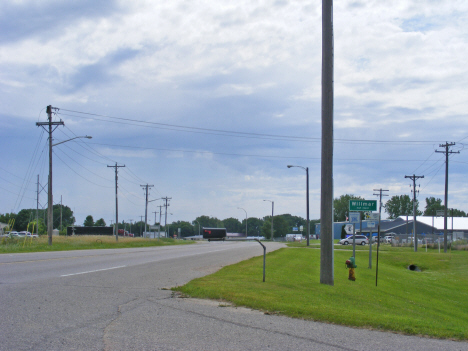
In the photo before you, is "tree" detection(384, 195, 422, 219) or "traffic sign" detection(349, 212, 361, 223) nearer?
"traffic sign" detection(349, 212, 361, 223)

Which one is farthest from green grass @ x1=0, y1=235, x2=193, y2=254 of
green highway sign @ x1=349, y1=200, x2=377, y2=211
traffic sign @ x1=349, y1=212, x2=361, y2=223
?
green highway sign @ x1=349, y1=200, x2=377, y2=211

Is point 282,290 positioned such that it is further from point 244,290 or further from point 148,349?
point 148,349

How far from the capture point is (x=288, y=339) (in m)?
6.05

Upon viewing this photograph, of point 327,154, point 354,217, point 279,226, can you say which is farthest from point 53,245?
point 279,226

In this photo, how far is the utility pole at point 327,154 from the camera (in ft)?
42.0

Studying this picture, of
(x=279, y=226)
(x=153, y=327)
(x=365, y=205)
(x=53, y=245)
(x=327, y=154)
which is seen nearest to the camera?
(x=153, y=327)

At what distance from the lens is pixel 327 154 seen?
13.0m

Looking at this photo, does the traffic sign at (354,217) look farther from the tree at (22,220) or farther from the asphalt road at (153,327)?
the tree at (22,220)

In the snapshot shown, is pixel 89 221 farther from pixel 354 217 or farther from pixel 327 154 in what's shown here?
pixel 327 154

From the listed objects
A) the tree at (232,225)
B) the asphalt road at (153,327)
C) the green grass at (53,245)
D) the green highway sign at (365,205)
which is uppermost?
the green highway sign at (365,205)

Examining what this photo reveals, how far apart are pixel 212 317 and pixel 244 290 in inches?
106

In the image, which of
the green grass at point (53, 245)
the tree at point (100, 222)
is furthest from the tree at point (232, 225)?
the green grass at point (53, 245)

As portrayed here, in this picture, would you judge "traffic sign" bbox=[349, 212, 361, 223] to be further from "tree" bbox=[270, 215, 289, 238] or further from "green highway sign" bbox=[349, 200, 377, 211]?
"tree" bbox=[270, 215, 289, 238]

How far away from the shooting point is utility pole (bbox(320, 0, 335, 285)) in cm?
1280
